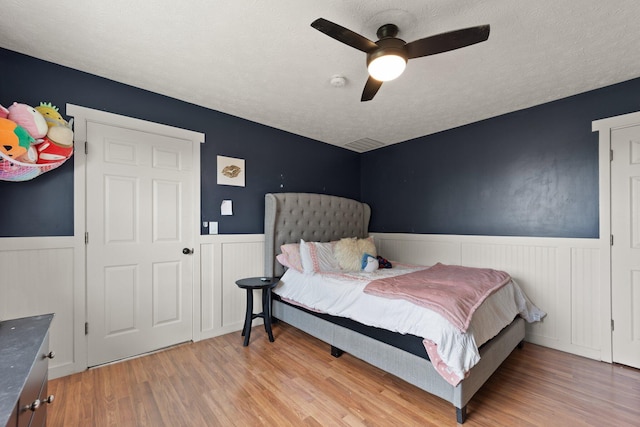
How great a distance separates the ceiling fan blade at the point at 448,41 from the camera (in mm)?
1557

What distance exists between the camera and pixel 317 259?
329 centimetres

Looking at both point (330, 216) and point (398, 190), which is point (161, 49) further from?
point (398, 190)

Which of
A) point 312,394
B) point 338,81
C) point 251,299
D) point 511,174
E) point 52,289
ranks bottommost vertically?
point 312,394

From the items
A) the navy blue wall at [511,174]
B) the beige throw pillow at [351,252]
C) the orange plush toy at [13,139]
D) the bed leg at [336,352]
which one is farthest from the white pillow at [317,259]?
the orange plush toy at [13,139]

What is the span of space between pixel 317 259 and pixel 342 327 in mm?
889

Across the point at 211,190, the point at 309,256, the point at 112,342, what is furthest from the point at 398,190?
the point at 112,342

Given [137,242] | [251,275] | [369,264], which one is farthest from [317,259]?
[137,242]

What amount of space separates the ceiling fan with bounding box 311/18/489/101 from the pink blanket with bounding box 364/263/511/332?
1577 millimetres

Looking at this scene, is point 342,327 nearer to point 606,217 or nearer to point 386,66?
point 386,66

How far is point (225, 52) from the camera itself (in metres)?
2.15

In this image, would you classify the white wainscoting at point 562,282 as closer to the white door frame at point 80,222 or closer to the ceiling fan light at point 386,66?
the ceiling fan light at point 386,66

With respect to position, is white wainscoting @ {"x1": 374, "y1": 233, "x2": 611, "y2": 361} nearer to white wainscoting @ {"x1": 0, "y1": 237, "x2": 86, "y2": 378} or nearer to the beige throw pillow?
the beige throw pillow

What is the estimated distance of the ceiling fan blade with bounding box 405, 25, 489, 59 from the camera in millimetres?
1557

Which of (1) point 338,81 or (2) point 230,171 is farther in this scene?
(2) point 230,171
